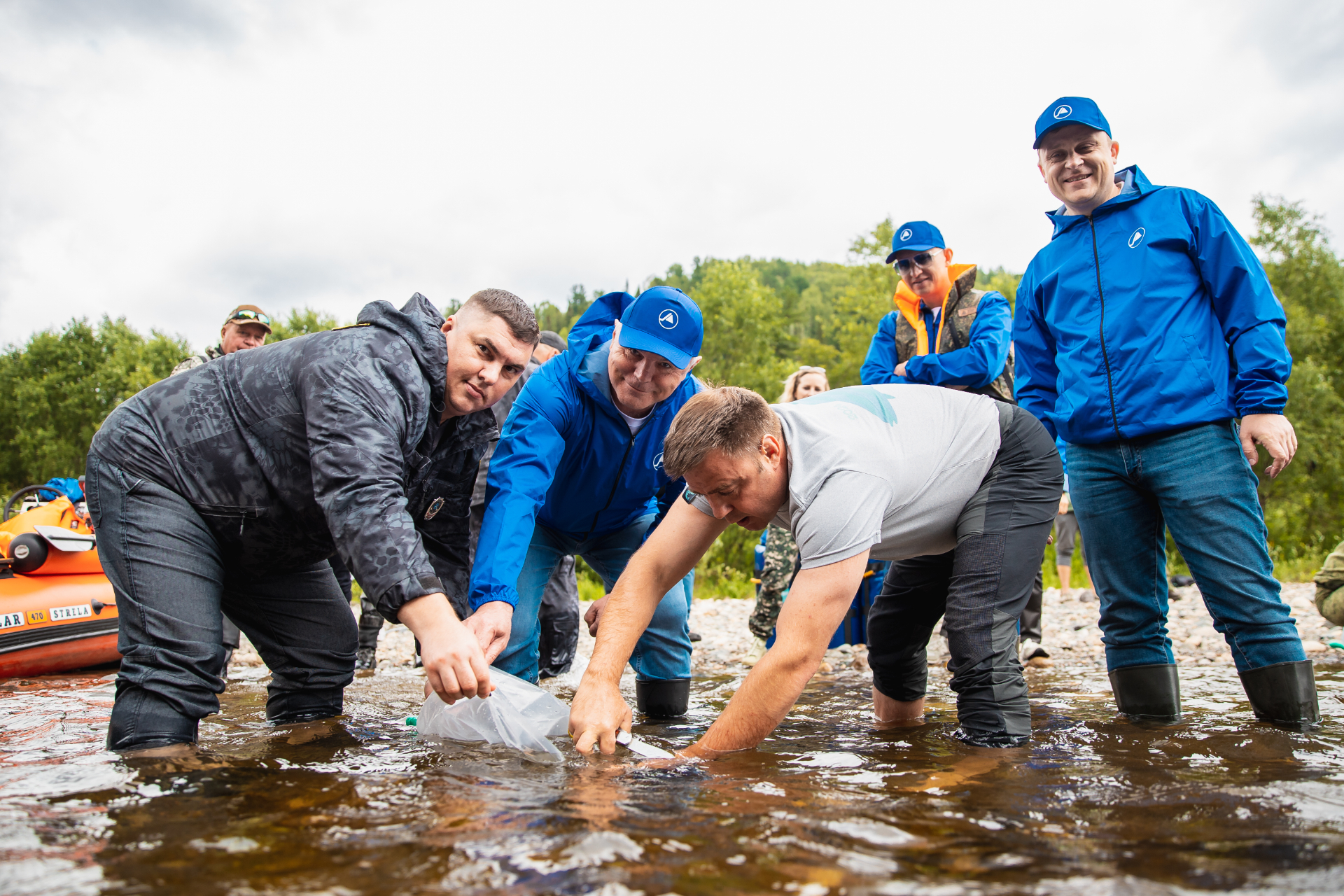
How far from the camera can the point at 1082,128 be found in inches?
133

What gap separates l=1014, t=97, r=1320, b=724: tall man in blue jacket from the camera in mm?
3045

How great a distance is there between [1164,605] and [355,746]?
3.11 m

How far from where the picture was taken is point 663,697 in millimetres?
4051

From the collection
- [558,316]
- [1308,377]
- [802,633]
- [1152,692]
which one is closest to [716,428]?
[802,633]

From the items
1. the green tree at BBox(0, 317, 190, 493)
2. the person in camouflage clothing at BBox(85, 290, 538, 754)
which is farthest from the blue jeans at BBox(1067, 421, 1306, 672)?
the green tree at BBox(0, 317, 190, 493)

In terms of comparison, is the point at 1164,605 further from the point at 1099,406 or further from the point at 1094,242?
the point at 1094,242

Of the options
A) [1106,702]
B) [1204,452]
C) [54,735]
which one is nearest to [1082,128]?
[1204,452]

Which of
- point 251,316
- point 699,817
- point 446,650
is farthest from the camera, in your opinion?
point 251,316

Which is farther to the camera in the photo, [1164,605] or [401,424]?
[1164,605]

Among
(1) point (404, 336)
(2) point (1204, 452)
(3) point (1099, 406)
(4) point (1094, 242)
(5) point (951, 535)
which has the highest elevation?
(4) point (1094, 242)

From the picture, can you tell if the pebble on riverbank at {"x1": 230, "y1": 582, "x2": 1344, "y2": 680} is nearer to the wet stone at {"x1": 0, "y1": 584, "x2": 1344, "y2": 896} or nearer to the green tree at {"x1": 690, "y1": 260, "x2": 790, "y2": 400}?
the wet stone at {"x1": 0, "y1": 584, "x2": 1344, "y2": 896}

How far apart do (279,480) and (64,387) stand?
153 feet

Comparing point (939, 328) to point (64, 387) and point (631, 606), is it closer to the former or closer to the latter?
point (631, 606)

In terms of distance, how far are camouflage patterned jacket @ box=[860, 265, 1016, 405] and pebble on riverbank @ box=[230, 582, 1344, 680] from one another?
1.96 metres
